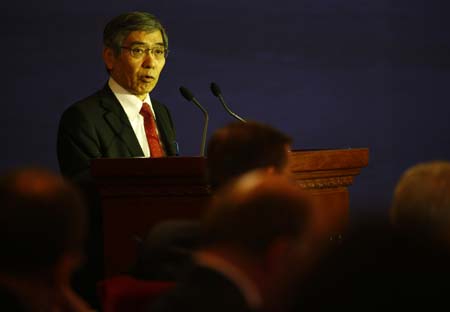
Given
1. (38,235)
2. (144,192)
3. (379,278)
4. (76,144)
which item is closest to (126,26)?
(76,144)

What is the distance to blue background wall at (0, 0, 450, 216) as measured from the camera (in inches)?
207

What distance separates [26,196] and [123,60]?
2815 millimetres

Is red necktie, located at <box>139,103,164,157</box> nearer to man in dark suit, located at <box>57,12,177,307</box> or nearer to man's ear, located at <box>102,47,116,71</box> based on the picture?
man in dark suit, located at <box>57,12,177,307</box>

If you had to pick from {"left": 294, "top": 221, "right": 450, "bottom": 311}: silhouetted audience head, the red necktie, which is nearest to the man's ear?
the red necktie

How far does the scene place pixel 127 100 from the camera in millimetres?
4117

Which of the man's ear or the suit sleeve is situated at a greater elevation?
the man's ear

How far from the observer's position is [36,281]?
1.40 metres

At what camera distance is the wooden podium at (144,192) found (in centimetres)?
322

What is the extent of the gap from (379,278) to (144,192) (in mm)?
2362

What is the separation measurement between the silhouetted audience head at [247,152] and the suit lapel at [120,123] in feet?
5.61

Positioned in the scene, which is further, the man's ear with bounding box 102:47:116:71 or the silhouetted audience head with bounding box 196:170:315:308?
the man's ear with bounding box 102:47:116:71

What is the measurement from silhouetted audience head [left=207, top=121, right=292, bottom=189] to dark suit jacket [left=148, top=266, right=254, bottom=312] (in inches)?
30.7

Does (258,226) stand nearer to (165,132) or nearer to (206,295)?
(206,295)

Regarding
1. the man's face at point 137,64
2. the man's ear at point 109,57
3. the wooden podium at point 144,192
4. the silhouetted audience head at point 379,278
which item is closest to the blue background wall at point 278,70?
the man's ear at point 109,57
